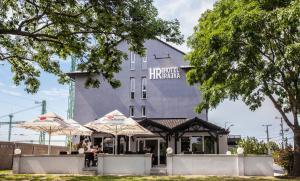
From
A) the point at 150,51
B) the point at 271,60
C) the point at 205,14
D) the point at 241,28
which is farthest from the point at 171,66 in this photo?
the point at 241,28

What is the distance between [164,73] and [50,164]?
16346mm

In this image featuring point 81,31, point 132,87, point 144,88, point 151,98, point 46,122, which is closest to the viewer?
point 81,31

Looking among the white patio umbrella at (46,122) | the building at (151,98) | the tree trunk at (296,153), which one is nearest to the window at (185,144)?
the building at (151,98)

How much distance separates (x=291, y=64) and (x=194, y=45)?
6381 mm

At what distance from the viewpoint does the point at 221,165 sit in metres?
20.0

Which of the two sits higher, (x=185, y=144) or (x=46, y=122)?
(x=46, y=122)

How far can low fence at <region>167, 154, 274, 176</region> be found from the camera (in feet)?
64.9

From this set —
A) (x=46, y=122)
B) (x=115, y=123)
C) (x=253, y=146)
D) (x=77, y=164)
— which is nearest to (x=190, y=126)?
(x=253, y=146)

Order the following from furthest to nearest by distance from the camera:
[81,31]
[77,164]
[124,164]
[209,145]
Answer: [209,145], [77,164], [124,164], [81,31]

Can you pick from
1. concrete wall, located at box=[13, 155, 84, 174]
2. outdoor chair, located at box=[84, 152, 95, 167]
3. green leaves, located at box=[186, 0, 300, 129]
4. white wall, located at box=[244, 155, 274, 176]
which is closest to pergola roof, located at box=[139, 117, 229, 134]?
green leaves, located at box=[186, 0, 300, 129]

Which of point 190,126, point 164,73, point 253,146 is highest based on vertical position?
point 164,73

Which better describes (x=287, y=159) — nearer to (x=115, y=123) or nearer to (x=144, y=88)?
(x=115, y=123)

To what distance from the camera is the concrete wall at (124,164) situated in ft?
66.1

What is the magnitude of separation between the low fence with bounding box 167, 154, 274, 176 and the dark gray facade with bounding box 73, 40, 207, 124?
521 inches
